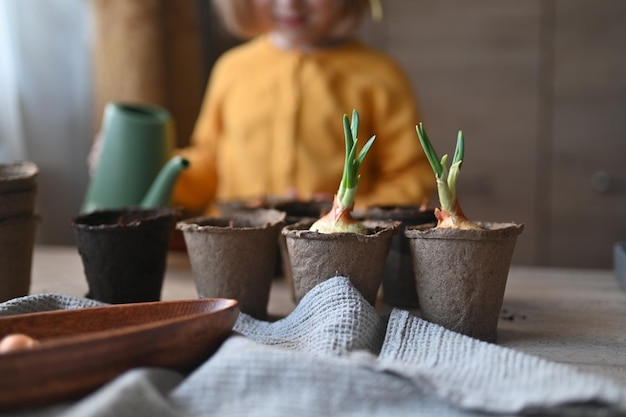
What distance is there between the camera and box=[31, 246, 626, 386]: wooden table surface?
596mm

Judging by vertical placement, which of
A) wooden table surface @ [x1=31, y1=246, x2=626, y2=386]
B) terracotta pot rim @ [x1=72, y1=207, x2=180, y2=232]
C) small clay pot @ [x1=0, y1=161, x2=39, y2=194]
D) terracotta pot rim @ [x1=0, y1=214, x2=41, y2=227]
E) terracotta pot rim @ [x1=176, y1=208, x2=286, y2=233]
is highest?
small clay pot @ [x1=0, y1=161, x2=39, y2=194]

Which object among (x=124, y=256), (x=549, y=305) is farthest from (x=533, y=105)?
(x=124, y=256)

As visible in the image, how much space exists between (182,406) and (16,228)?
377 millimetres

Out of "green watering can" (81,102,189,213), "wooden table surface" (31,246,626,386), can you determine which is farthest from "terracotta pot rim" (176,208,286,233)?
"green watering can" (81,102,189,213)

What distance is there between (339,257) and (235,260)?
4.7 inches

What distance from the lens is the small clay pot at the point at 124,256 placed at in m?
0.68

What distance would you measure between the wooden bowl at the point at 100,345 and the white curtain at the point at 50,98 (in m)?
1.06

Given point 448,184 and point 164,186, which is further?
point 164,186

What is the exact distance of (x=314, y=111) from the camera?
119 centimetres

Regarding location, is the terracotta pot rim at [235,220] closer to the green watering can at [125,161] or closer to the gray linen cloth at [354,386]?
the gray linen cloth at [354,386]

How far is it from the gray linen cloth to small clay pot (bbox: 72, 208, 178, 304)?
217mm


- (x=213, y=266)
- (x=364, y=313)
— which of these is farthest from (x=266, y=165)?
(x=364, y=313)

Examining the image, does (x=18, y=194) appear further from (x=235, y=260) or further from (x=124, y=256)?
(x=235, y=260)

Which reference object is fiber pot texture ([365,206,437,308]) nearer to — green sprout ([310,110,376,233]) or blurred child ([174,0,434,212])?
green sprout ([310,110,376,233])
